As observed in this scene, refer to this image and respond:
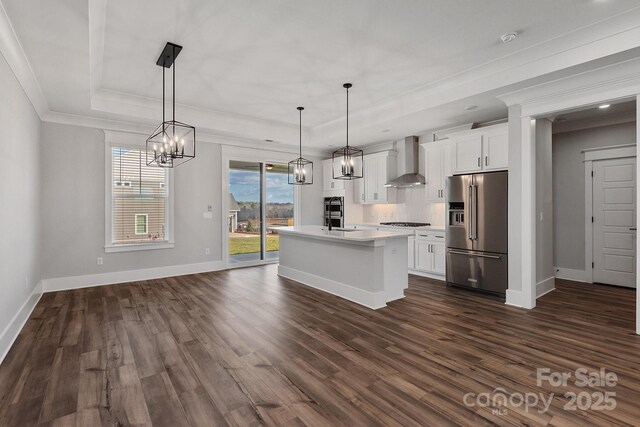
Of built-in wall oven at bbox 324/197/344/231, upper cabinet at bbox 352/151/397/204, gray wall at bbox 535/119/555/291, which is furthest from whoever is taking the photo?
built-in wall oven at bbox 324/197/344/231

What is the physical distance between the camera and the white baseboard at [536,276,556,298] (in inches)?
177

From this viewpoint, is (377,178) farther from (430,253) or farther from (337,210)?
(430,253)

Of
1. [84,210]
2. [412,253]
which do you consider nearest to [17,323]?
[84,210]

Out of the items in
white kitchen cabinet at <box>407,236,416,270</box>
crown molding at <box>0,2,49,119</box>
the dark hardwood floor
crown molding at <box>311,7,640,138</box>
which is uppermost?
crown molding at <box>311,7,640,138</box>

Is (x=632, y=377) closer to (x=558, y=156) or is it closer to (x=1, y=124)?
(x=558, y=156)

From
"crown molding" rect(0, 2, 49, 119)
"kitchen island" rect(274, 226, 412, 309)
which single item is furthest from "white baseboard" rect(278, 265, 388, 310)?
"crown molding" rect(0, 2, 49, 119)

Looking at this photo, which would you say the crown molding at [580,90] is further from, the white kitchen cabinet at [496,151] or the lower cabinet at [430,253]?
the lower cabinet at [430,253]

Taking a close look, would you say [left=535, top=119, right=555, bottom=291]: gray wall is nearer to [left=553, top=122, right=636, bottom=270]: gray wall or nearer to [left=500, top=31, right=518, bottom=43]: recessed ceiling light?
[left=553, top=122, right=636, bottom=270]: gray wall

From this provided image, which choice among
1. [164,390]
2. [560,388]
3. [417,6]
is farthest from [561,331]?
[164,390]

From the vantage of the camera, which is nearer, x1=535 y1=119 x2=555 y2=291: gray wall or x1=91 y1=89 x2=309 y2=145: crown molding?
x1=535 y1=119 x2=555 y2=291: gray wall

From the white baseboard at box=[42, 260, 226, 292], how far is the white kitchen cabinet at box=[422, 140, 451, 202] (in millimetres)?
4386

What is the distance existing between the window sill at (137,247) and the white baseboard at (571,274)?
7.07 meters

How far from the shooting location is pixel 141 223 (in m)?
5.65

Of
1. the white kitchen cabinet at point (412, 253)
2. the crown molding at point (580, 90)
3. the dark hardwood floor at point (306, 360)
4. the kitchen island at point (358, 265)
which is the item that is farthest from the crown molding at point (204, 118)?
the crown molding at point (580, 90)
